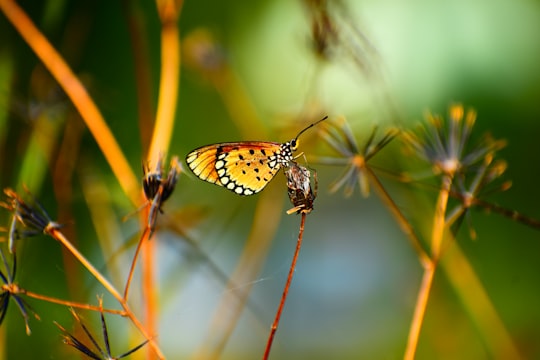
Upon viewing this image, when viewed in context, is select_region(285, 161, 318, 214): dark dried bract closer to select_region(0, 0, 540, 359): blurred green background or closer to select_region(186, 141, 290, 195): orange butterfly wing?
select_region(186, 141, 290, 195): orange butterfly wing

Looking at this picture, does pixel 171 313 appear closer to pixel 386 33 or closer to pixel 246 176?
pixel 246 176

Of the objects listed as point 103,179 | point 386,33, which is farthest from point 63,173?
point 386,33

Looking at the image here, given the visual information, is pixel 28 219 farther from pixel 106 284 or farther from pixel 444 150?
pixel 444 150

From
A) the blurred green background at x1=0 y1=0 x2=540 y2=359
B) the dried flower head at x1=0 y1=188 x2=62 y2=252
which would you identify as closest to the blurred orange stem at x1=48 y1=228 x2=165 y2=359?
the dried flower head at x1=0 y1=188 x2=62 y2=252

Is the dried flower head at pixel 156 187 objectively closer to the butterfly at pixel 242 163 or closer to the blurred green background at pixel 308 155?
the butterfly at pixel 242 163

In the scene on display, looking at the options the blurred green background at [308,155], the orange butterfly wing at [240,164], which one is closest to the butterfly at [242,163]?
the orange butterfly wing at [240,164]

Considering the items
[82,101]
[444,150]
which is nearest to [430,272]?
[444,150]
